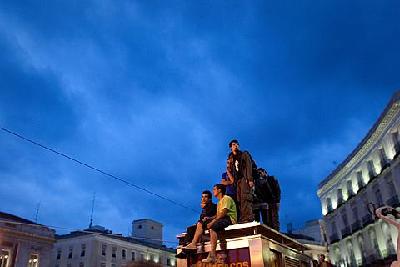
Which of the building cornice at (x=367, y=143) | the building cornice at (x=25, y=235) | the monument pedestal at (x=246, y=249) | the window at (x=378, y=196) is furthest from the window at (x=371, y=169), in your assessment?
the monument pedestal at (x=246, y=249)

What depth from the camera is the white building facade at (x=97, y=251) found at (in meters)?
59.2

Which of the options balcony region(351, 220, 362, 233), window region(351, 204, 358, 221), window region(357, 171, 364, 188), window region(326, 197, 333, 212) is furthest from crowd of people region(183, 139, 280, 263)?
window region(326, 197, 333, 212)

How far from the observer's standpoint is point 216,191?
8.61 m

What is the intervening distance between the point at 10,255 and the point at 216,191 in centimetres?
4218

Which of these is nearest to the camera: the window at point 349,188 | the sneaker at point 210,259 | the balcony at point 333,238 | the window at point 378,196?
the sneaker at point 210,259

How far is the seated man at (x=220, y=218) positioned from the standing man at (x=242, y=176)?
1.48 feet

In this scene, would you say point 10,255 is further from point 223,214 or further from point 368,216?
point 223,214

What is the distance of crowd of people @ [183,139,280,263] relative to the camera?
7934 millimetres

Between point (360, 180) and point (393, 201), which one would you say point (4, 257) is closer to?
point (393, 201)

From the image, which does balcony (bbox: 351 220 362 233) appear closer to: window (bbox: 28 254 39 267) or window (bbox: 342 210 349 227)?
window (bbox: 342 210 349 227)

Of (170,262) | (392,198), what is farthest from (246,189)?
(170,262)

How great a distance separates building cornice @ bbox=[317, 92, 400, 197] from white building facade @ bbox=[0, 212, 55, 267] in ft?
117

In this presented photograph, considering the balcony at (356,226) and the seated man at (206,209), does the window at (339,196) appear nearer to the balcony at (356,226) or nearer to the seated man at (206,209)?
the balcony at (356,226)

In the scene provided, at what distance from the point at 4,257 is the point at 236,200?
4217 cm
